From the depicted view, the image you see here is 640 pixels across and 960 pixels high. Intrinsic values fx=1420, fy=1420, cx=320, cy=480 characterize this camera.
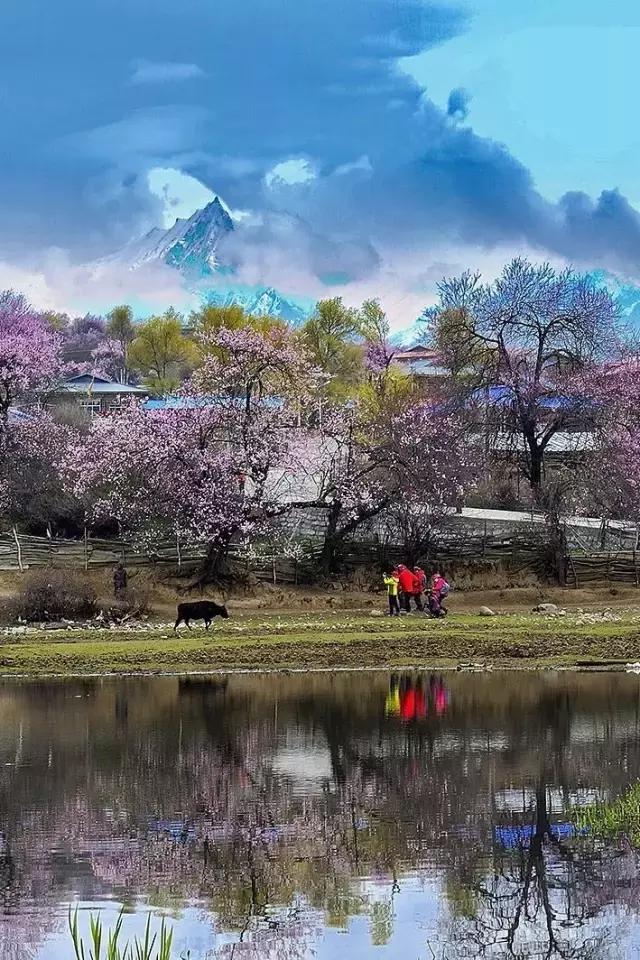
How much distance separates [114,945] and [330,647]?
22.9 meters

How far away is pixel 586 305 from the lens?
5522cm

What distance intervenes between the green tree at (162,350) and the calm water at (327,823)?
106192 mm

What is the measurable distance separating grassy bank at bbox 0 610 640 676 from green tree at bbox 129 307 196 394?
305ft

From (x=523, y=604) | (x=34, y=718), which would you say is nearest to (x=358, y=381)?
(x=523, y=604)

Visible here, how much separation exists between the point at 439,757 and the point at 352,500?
3145 cm

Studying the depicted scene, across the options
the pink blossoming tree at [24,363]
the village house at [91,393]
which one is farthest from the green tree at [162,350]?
the pink blossoming tree at [24,363]

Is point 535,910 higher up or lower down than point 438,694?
lower down

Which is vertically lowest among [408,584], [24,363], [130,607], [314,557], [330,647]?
[330,647]

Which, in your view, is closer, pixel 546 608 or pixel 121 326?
pixel 546 608

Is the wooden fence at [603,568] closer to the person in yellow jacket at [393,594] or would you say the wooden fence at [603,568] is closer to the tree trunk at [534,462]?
the tree trunk at [534,462]

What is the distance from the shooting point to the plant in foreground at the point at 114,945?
9.38 metres

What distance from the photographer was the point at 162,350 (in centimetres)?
13088

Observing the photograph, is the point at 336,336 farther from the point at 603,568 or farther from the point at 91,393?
the point at 603,568

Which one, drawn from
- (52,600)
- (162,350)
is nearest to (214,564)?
(52,600)
